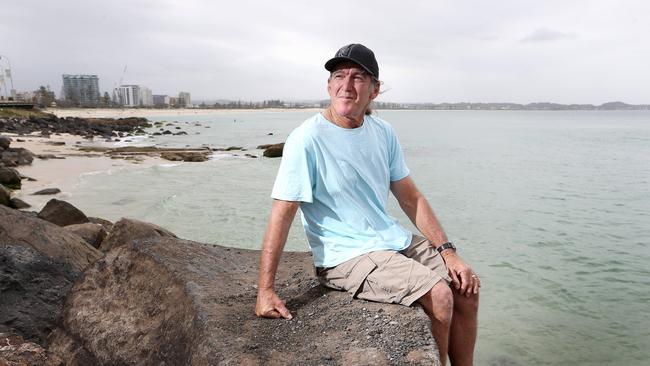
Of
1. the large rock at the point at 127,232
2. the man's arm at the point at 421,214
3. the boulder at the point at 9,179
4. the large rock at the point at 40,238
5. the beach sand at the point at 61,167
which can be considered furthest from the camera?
the boulder at the point at 9,179

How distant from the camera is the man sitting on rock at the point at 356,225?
284 centimetres

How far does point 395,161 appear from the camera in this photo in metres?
3.36

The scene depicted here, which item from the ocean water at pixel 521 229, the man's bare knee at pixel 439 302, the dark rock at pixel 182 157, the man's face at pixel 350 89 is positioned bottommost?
the ocean water at pixel 521 229

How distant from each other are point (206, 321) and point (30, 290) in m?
2.24

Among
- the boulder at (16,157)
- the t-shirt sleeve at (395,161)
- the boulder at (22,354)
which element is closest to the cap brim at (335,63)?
the t-shirt sleeve at (395,161)

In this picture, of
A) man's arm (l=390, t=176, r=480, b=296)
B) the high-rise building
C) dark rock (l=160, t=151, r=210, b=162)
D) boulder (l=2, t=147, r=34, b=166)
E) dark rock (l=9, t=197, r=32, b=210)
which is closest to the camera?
man's arm (l=390, t=176, r=480, b=296)

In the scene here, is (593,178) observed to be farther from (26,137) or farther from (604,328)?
(26,137)

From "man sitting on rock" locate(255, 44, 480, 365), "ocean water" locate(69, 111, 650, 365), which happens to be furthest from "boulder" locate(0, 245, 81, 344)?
"ocean water" locate(69, 111, 650, 365)

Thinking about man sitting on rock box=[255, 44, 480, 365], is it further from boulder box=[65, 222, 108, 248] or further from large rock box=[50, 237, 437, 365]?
boulder box=[65, 222, 108, 248]

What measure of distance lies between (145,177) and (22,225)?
52.1ft

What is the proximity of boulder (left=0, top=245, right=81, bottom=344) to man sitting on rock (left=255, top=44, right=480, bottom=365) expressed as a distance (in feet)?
6.67

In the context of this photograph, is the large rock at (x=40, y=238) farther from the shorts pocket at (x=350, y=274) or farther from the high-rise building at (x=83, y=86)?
the high-rise building at (x=83, y=86)

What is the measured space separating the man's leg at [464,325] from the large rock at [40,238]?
3505mm

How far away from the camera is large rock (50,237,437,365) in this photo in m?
2.54
